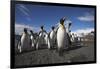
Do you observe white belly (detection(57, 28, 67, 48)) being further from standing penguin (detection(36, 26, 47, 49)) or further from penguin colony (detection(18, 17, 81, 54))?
standing penguin (detection(36, 26, 47, 49))

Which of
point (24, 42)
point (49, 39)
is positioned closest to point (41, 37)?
point (49, 39)

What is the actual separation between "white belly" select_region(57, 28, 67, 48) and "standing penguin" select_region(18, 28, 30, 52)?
1.29 feet

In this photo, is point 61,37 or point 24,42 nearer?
point 24,42

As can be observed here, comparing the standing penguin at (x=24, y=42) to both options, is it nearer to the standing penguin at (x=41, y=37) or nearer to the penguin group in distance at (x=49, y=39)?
the penguin group in distance at (x=49, y=39)

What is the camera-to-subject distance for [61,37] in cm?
236

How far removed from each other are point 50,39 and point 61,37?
0.49 ft

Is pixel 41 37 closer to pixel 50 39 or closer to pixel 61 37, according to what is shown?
pixel 50 39

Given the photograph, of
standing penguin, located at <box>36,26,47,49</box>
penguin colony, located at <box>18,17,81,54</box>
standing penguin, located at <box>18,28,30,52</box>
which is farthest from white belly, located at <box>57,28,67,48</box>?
standing penguin, located at <box>18,28,30,52</box>

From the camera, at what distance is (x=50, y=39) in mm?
2316

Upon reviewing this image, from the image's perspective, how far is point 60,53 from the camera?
7.70 feet

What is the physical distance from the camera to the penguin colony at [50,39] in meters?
2.22

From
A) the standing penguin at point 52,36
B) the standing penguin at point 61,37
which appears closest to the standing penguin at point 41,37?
the standing penguin at point 52,36
